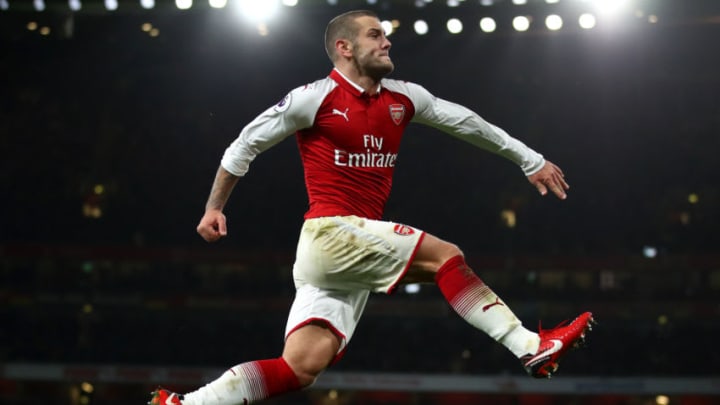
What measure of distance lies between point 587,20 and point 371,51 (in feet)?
31.4

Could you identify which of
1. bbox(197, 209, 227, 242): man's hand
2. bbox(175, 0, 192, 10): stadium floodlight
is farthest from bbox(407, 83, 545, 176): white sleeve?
bbox(175, 0, 192, 10): stadium floodlight

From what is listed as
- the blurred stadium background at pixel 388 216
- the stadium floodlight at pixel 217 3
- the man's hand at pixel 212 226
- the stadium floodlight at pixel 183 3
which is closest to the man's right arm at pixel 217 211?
the man's hand at pixel 212 226

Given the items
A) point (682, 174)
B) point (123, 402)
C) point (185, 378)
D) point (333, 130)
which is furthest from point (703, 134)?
point (333, 130)

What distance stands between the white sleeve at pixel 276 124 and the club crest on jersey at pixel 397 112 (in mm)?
351

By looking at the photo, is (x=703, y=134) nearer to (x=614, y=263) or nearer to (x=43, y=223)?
(x=614, y=263)

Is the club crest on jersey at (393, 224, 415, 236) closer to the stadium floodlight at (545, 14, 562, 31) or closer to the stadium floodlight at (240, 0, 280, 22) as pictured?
the stadium floodlight at (545, 14, 562, 31)

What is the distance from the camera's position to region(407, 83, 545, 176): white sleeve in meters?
4.52

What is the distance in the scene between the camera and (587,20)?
521 inches

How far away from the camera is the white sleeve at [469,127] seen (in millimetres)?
4516

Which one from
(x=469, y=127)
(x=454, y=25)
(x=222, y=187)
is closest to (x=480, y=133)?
(x=469, y=127)

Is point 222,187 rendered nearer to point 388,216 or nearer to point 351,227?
point 351,227

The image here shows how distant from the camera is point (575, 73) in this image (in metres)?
17.8

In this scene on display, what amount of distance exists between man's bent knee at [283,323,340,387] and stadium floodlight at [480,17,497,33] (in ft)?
31.8

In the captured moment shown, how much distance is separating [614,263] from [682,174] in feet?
8.22
